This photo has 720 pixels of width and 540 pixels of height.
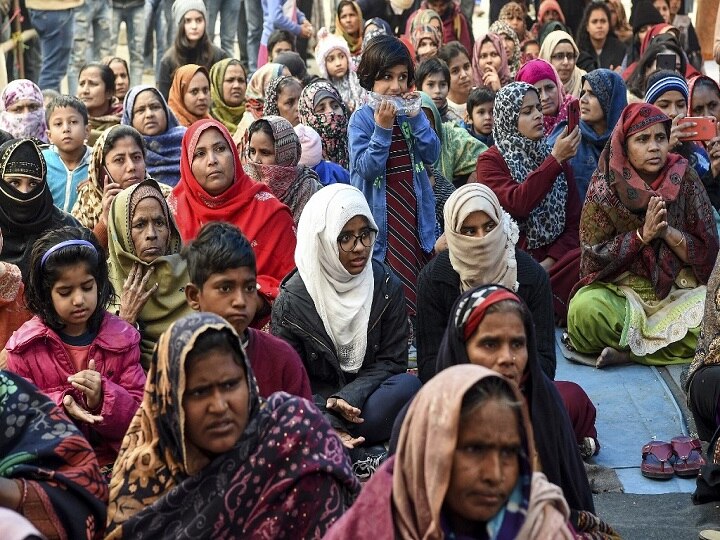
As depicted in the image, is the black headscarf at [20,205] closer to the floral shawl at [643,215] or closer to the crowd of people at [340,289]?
the crowd of people at [340,289]

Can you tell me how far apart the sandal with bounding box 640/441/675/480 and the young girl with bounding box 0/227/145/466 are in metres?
2.05

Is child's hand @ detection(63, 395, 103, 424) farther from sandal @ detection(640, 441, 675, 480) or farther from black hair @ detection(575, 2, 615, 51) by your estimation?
black hair @ detection(575, 2, 615, 51)

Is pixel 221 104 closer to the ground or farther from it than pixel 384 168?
farther from it

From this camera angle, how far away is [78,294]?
15.1 ft

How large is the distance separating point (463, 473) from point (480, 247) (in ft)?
7.92

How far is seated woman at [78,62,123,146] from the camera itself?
877 cm

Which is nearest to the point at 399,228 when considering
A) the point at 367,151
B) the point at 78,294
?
the point at 367,151

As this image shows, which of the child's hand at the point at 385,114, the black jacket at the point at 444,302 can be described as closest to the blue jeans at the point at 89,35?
the child's hand at the point at 385,114

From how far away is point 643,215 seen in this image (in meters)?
6.47

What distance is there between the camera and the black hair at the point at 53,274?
4.63 m

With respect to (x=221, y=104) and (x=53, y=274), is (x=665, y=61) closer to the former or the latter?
(x=221, y=104)

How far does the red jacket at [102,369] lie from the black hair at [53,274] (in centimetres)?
4

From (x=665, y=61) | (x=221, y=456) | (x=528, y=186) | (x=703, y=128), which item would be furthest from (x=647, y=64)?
(x=221, y=456)

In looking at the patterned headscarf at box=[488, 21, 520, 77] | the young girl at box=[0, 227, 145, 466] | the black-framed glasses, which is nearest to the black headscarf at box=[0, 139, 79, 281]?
the young girl at box=[0, 227, 145, 466]
